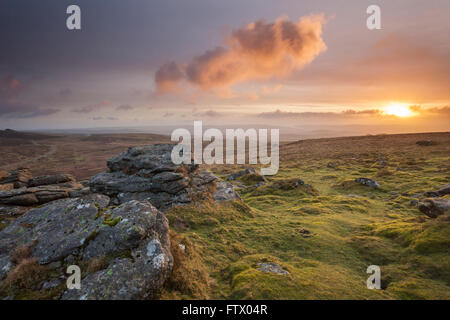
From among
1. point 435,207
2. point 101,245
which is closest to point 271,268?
point 101,245

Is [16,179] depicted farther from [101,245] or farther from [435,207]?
[435,207]

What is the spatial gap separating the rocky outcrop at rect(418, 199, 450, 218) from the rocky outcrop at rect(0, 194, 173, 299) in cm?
1899

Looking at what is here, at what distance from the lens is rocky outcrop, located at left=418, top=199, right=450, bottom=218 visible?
1522 centimetres

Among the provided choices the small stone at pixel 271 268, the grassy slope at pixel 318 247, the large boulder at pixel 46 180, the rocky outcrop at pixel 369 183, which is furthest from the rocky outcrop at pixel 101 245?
the rocky outcrop at pixel 369 183

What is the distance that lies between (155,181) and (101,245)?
10881 millimetres

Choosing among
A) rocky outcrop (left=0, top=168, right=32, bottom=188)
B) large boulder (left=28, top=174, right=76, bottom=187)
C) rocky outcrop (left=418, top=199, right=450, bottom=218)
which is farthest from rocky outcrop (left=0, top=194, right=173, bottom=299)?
rocky outcrop (left=418, top=199, right=450, bottom=218)

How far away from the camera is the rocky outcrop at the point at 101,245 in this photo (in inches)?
311

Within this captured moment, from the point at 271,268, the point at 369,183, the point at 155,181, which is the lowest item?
the point at 271,268

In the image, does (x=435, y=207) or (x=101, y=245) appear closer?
(x=101, y=245)

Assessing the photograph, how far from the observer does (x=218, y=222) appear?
707 inches

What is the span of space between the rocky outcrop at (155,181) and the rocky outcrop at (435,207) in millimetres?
15445

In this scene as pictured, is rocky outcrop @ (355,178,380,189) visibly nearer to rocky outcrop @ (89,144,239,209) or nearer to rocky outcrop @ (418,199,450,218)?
rocky outcrop @ (418,199,450,218)

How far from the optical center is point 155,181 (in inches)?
792

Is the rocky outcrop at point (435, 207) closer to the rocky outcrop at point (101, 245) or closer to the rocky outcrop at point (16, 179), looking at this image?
the rocky outcrop at point (101, 245)
